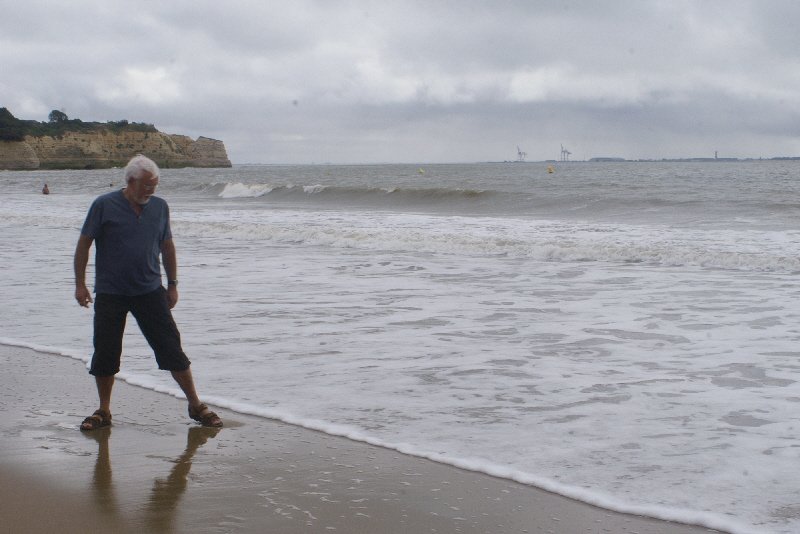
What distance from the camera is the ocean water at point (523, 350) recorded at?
176 inches

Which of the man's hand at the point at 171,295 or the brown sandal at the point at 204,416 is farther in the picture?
the man's hand at the point at 171,295

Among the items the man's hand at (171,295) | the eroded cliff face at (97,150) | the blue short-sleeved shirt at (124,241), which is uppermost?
the eroded cliff face at (97,150)

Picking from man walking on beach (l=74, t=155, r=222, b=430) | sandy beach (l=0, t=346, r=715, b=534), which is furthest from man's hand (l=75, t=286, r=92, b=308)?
sandy beach (l=0, t=346, r=715, b=534)

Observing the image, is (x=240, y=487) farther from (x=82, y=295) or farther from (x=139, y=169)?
(x=139, y=169)

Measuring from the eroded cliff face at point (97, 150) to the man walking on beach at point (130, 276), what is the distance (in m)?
113

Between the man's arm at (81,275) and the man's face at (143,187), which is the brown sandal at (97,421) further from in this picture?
the man's face at (143,187)

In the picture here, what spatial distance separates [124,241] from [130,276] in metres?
0.21

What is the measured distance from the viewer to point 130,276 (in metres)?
4.95

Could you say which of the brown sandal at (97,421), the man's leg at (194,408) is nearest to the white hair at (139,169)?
the man's leg at (194,408)

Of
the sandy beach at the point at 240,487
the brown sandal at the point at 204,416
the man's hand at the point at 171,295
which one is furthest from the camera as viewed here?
the man's hand at the point at 171,295

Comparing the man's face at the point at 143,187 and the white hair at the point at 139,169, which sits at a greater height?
the white hair at the point at 139,169

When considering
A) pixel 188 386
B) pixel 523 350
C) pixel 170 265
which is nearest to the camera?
pixel 188 386

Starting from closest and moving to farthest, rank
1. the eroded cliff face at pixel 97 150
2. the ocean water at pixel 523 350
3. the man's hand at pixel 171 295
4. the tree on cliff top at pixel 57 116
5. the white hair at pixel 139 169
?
the ocean water at pixel 523 350 < the white hair at pixel 139 169 < the man's hand at pixel 171 295 < the eroded cliff face at pixel 97 150 < the tree on cliff top at pixel 57 116

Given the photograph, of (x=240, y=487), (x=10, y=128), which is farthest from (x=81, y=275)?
(x=10, y=128)
